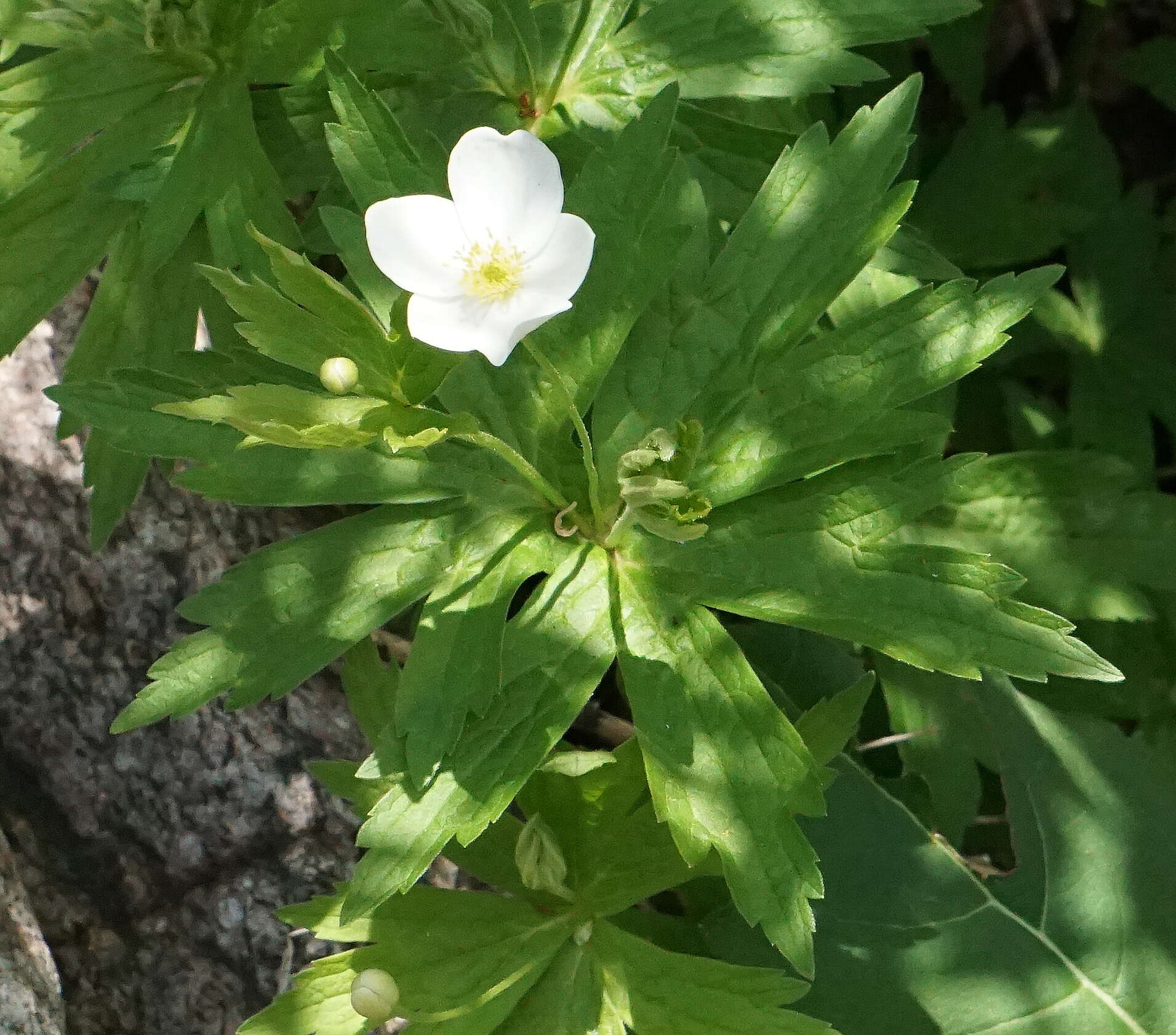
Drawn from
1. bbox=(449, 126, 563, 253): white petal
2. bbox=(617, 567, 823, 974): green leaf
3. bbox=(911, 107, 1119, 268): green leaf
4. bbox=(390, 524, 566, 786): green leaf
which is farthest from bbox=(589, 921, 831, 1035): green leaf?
bbox=(911, 107, 1119, 268): green leaf

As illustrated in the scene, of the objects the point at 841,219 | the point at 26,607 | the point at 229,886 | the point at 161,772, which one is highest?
the point at 841,219

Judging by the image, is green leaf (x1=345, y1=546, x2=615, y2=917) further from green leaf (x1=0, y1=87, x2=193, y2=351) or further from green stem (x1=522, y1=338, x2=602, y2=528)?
green leaf (x1=0, y1=87, x2=193, y2=351)

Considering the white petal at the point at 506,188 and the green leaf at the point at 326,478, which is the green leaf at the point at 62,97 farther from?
the white petal at the point at 506,188

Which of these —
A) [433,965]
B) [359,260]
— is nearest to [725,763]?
[433,965]

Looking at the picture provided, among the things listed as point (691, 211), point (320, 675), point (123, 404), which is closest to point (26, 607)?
point (320, 675)

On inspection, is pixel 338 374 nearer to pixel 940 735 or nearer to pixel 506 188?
pixel 506 188

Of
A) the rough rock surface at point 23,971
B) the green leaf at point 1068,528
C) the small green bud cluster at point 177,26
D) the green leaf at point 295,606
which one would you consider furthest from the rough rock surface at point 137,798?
the green leaf at point 1068,528

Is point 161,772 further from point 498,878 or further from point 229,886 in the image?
point 498,878
